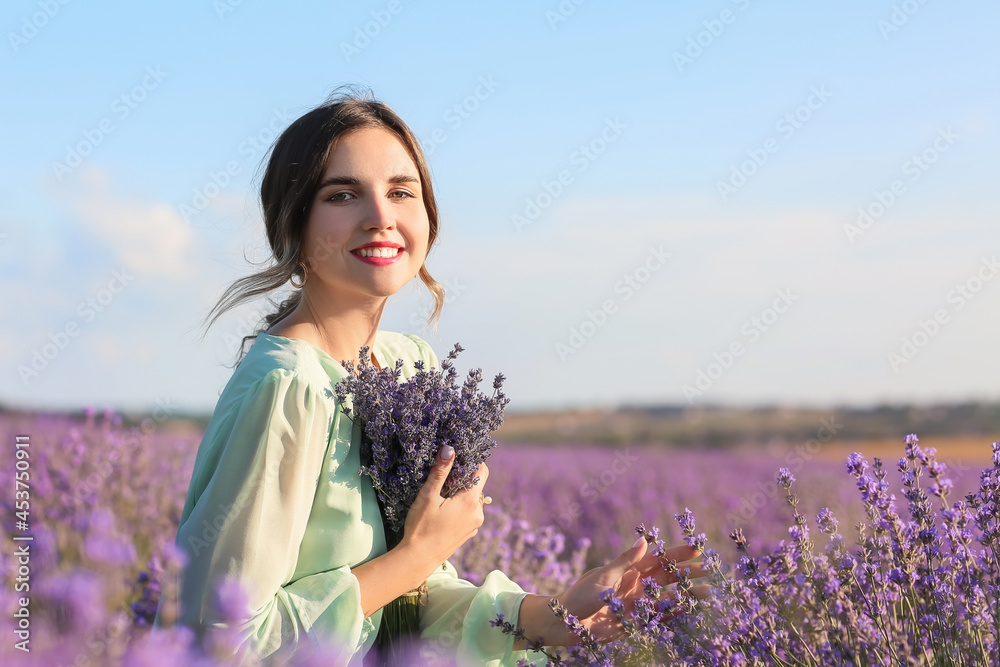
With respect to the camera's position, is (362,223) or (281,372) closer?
(281,372)

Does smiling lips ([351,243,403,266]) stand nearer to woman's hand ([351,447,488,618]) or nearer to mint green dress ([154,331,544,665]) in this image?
mint green dress ([154,331,544,665])

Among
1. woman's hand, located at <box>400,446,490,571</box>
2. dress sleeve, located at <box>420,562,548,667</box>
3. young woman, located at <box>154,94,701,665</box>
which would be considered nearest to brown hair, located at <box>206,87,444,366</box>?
young woman, located at <box>154,94,701,665</box>

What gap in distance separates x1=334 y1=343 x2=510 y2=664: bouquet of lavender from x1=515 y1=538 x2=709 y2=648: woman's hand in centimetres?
37

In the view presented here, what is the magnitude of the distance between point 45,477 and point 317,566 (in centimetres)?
260

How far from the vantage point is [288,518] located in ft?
6.18

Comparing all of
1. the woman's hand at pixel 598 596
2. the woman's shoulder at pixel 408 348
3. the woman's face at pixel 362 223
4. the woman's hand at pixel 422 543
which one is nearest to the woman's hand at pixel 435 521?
the woman's hand at pixel 422 543

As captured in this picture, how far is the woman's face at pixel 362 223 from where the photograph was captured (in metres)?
2.19

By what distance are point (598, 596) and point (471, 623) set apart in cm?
35

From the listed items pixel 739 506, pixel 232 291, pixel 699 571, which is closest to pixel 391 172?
pixel 232 291

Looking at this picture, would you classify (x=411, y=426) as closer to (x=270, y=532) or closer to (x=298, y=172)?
(x=270, y=532)

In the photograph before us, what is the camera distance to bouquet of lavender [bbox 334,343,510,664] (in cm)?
204

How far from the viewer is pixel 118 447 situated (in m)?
4.07

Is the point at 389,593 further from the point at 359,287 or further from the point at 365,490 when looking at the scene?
the point at 359,287

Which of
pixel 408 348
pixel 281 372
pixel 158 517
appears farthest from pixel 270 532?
pixel 158 517
